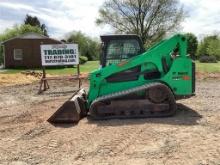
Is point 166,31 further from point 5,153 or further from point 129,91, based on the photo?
point 5,153

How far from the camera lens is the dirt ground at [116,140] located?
22.8 ft

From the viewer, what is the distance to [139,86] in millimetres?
10766

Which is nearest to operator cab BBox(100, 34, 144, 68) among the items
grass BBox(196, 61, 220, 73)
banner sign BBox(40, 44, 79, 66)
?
banner sign BBox(40, 44, 79, 66)

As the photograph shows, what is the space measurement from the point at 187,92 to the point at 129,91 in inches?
59.7

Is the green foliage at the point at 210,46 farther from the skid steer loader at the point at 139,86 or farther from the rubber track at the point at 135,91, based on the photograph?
the rubber track at the point at 135,91

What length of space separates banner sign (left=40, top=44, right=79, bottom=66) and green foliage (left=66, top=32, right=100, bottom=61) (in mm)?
56725

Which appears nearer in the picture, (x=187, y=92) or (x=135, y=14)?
(x=187, y=92)

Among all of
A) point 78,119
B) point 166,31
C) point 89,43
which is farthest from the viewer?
point 89,43

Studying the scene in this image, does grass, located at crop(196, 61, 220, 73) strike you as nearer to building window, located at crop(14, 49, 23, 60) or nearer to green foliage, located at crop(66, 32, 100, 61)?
building window, located at crop(14, 49, 23, 60)

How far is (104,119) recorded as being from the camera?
34.2ft

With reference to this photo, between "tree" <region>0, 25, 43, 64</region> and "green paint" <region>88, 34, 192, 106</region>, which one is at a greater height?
"tree" <region>0, 25, 43, 64</region>

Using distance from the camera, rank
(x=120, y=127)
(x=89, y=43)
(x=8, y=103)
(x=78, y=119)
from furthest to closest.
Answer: (x=89, y=43)
(x=8, y=103)
(x=78, y=119)
(x=120, y=127)

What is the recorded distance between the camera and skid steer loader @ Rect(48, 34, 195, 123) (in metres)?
10.4

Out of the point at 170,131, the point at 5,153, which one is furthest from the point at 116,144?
the point at 5,153
